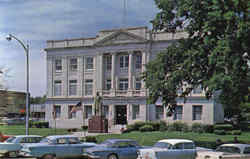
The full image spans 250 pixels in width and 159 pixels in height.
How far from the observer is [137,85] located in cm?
5544

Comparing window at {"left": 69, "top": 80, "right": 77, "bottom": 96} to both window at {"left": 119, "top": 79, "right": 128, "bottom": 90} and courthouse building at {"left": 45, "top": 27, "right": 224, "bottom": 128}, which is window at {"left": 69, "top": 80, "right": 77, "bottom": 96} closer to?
courthouse building at {"left": 45, "top": 27, "right": 224, "bottom": 128}

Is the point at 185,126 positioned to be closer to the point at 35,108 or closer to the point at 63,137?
the point at 63,137

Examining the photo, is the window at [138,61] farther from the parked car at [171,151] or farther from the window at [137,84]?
the parked car at [171,151]

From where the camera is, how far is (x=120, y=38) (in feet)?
183

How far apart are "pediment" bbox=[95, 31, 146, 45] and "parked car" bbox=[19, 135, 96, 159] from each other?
34.7 meters

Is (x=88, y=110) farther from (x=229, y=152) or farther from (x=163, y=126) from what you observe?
(x=229, y=152)

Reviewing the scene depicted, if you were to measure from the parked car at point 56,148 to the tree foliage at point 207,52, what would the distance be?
25.4 ft

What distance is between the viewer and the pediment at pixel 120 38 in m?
54.5

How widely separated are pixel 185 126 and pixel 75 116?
64.8 ft

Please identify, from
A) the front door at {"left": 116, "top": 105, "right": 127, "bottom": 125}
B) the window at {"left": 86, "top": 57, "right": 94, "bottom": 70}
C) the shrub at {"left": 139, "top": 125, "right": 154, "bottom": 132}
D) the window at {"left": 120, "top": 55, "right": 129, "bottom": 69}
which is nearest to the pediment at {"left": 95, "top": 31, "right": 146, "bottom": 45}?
the window at {"left": 120, "top": 55, "right": 129, "bottom": 69}

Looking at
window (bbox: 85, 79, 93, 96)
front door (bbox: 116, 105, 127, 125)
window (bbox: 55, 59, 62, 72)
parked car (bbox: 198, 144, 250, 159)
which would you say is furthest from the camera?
window (bbox: 55, 59, 62, 72)

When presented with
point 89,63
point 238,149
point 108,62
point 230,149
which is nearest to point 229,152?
point 230,149

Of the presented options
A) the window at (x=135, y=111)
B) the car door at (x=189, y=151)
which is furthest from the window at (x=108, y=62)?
the car door at (x=189, y=151)

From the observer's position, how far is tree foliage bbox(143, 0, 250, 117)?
22078 mm
